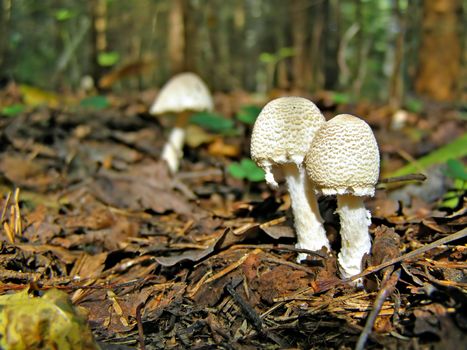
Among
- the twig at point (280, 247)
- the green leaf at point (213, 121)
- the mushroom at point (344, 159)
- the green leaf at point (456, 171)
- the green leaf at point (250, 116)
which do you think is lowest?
the twig at point (280, 247)

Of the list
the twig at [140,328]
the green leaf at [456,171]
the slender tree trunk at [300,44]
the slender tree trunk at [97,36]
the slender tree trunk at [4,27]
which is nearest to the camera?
the twig at [140,328]

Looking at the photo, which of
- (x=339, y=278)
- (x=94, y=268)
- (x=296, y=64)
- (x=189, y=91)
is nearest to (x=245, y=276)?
(x=339, y=278)

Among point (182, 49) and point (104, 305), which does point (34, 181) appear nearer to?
point (104, 305)

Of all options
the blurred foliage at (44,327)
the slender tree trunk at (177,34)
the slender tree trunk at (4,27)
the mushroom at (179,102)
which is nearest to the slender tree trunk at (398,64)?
the mushroom at (179,102)

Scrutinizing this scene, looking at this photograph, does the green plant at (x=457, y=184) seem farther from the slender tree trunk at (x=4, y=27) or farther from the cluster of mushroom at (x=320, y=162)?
the slender tree trunk at (x=4, y=27)

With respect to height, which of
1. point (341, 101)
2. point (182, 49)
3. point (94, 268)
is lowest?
point (94, 268)

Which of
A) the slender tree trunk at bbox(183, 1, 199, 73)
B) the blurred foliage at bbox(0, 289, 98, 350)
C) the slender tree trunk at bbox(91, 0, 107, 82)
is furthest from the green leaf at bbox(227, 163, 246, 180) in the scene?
the slender tree trunk at bbox(91, 0, 107, 82)

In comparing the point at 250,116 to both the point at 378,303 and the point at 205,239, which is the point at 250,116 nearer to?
the point at 205,239
